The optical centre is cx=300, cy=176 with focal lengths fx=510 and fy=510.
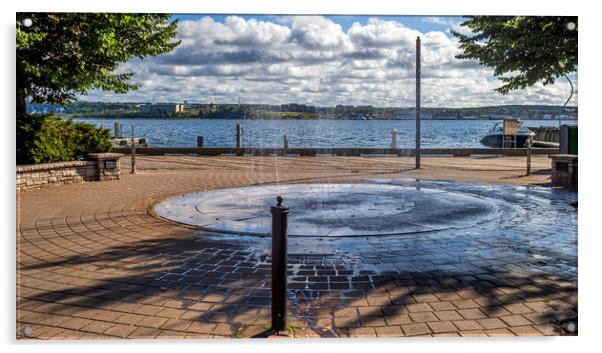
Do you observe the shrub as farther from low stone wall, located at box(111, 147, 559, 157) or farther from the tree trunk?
low stone wall, located at box(111, 147, 559, 157)

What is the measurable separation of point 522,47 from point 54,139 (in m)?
9.32

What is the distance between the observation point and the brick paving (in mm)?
3701

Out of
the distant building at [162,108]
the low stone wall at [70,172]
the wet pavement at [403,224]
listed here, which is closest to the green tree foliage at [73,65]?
the low stone wall at [70,172]

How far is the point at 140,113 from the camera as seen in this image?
653cm

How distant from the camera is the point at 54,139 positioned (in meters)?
11.0

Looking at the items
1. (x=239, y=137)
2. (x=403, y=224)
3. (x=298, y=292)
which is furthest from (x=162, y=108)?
(x=239, y=137)

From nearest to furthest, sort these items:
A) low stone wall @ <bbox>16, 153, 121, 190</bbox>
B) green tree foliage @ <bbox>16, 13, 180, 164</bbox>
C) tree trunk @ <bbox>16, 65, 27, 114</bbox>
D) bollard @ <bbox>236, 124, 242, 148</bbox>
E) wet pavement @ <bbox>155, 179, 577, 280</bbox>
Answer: wet pavement @ <bbox>155, 179, 577, 280</bbox> < green tree foliage @ <bbox>16, 13, 180, 164</bbox> < low stone wall @ <bbox>16, 153, 121, 190</bbox> < tree trunk @ <bbox>16, 65, 27, 114</bbox> < bollard @ <bbox>236, 124, 242, 148</bbox>

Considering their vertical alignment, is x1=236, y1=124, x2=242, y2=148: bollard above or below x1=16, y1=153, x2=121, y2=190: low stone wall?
above

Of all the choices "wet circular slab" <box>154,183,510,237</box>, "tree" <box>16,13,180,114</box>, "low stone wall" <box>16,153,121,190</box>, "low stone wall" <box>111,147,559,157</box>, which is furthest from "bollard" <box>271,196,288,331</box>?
"low stone wall" <box>111,147,559,157</box>

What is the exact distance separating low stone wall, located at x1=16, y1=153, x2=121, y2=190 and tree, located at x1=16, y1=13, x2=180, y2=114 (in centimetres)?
143

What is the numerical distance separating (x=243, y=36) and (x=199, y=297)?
3.01 m

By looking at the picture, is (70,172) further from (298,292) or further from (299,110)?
(298,292)

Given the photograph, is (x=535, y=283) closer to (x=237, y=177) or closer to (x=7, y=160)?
(x=7, y=160)
